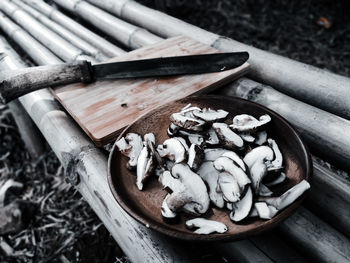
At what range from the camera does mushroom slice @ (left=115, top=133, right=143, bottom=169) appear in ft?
5.04

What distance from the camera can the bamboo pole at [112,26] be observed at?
324 centimetres

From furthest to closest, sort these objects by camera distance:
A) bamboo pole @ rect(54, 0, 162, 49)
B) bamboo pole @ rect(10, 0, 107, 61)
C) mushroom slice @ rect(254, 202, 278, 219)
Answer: bamboo pole @ rect(54, 0, 162, 49) → bamboo pole @ rect(10, 0, 107, 61) → mushroom slice @ rect(254, 202, 278, 219)

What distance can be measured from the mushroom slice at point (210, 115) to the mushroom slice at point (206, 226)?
0.58 metres

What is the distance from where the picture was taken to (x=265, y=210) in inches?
47.5

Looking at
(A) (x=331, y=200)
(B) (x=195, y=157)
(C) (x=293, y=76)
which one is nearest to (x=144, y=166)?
(B) (x=195, y=157)

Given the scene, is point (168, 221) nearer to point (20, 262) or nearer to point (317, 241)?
point (317, 241)

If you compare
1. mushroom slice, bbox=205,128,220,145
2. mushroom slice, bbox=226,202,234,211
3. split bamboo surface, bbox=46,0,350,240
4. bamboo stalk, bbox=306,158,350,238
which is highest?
mushroom slice, bbox=205,128,220,145

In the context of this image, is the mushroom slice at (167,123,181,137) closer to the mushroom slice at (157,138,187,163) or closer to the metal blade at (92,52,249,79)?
the mushroom slice at (157,138,187,163)

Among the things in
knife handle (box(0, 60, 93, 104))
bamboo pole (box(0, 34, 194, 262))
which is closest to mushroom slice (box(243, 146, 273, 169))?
bamboo pole (box(0, 34, 194, 262))

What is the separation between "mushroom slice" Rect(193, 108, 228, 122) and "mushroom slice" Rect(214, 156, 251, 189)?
331mm

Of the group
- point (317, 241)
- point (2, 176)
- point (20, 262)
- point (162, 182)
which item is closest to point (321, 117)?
point (317, 241)

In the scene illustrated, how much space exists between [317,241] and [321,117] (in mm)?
834

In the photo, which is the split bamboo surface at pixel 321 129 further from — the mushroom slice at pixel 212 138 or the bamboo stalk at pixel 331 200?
the mushroom slice at pixel 212 138

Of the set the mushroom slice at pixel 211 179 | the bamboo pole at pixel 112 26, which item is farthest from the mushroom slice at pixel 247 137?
the bamboo pole at pixel 112 26
